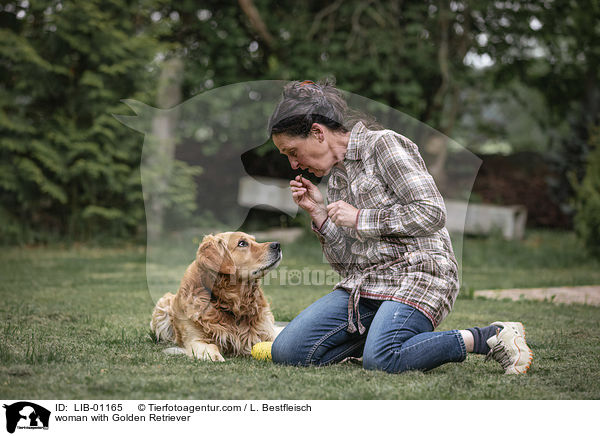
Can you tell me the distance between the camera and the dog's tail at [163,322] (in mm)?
4129

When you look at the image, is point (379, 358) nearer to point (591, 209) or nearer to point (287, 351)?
point (287, 351)

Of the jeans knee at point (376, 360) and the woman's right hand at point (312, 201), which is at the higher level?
the woman's right hand at point (312, 201)

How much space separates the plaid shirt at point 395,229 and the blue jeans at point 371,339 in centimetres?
8

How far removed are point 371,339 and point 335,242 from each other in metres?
A: 0.64

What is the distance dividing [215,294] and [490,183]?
46.1 ft

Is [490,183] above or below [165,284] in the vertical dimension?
above

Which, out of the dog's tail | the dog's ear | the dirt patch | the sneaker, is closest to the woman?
the sneaker

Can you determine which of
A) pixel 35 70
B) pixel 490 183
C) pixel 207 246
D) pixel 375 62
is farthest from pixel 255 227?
pixel 490 183

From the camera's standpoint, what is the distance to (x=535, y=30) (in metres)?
12.8

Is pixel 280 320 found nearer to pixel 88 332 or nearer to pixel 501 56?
pixel 88 332

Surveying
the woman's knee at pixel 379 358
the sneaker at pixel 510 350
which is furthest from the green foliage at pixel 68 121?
the sneaker at pixel 510 350

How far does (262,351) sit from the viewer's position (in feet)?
12.4
